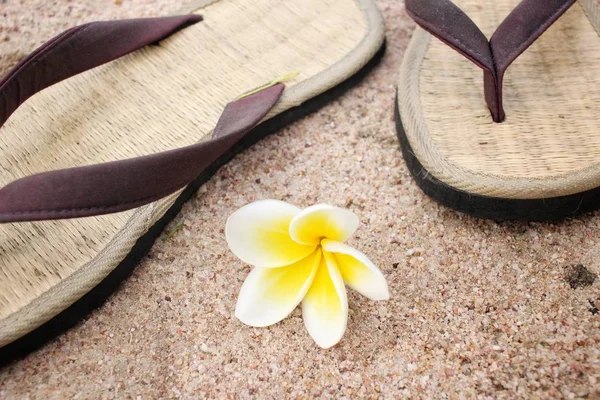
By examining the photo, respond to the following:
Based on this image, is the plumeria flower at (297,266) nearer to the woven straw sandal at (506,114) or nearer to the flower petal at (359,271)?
the flower petal at (359,271)

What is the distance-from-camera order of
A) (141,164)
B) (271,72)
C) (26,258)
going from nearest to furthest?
(141,164), (26,258), (271,72)

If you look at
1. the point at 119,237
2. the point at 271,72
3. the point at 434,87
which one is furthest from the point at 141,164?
the point at 434,87

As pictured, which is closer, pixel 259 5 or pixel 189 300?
pixel 189 300

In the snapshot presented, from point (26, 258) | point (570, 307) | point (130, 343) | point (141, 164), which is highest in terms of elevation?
point (141, 164)

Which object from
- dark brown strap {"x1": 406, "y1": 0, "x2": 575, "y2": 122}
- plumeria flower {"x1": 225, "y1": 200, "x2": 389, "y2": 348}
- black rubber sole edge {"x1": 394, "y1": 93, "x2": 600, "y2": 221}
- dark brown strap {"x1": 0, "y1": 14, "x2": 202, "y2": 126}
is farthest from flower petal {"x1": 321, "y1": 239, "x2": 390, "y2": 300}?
dark brown strap {"x1": 0, "y1": 14, "x2": 202, "y2": 126}

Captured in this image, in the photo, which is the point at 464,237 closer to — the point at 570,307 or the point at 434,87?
the point at 570,307

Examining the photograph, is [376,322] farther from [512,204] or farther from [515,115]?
[515,115]

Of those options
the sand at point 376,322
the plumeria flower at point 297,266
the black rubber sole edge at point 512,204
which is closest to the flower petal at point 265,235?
the plumeria flower at point 297,266
